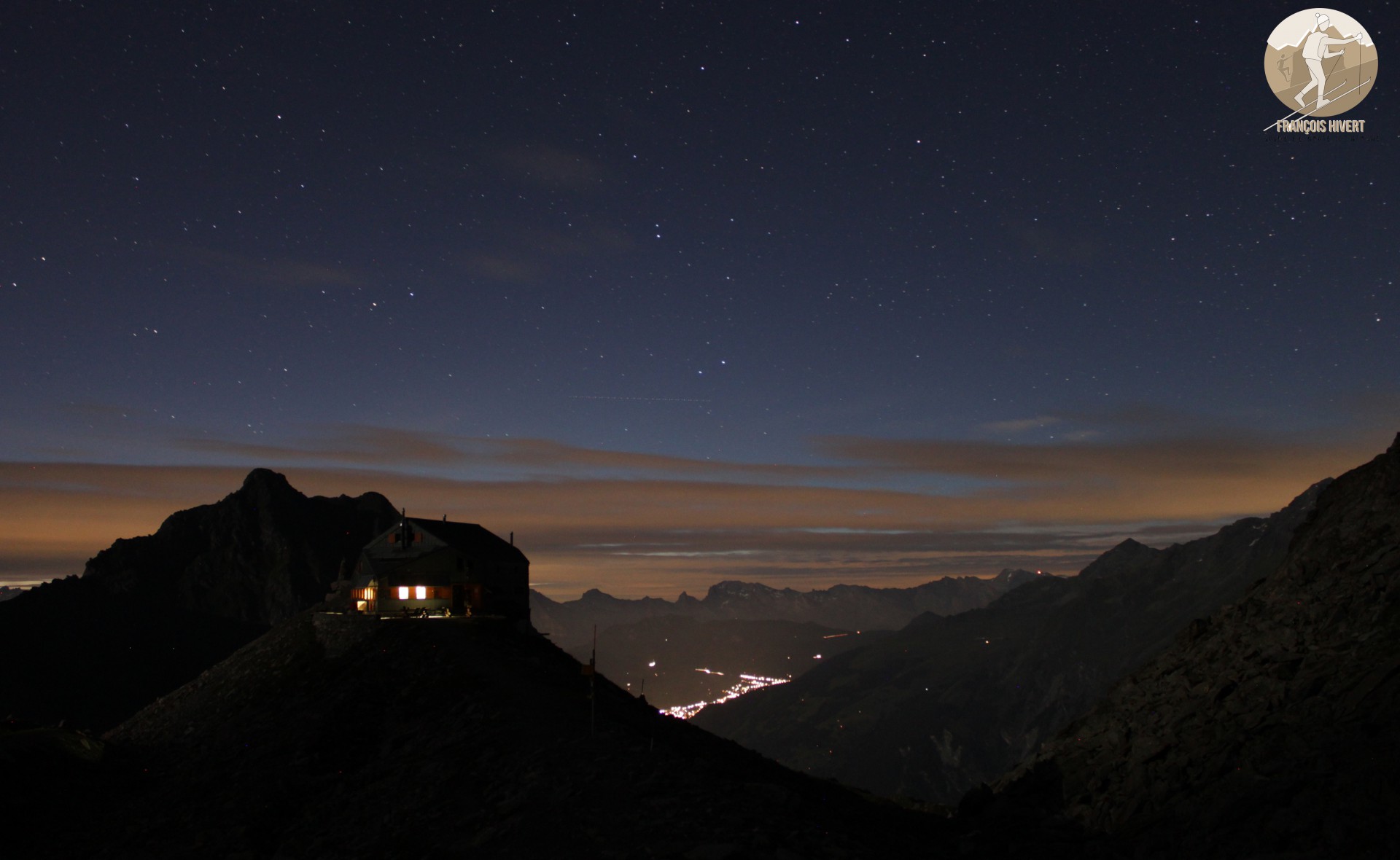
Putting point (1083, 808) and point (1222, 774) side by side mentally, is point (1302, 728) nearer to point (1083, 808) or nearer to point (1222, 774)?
point (1222, 774)

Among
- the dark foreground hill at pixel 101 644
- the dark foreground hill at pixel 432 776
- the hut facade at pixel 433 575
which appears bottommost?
the dark foreground hill at pixel 101 644

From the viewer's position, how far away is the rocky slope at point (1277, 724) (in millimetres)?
28359

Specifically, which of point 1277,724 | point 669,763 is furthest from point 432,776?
point 1277,724

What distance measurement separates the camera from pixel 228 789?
3859cm

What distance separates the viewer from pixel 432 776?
35.0 metres

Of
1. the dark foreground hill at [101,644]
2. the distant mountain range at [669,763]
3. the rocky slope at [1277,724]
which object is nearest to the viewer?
the rocky slope at [1277,724]

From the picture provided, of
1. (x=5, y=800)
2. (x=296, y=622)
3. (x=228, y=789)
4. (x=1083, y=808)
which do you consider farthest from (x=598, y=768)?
(x=296, y=622)

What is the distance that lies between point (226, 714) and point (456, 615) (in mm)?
16445

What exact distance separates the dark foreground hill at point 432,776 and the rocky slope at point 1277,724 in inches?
424

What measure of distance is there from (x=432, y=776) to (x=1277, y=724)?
39.4m

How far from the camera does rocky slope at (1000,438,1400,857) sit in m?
28.4

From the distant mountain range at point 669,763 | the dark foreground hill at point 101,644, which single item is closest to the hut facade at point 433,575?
the distant mountain range at point 669,763

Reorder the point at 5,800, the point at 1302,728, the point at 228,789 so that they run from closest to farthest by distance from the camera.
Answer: the point at 1302,728 < the point at 5,800 < the point at 228,789

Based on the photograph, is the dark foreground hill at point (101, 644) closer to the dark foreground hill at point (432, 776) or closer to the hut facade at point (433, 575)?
the hut facade at point (433, 575)
